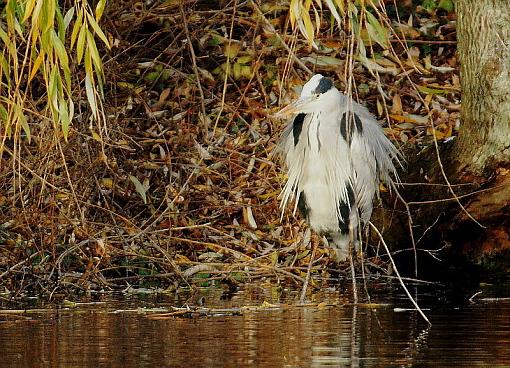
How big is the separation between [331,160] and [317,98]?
45 centimetres

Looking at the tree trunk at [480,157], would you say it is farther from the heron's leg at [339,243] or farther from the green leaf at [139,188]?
the green leaf at [139,188]

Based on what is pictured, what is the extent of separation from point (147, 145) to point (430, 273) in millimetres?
3205

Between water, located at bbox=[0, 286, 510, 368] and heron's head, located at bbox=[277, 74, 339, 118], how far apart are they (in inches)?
52.3

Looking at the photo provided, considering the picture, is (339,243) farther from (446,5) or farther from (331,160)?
(446,5)

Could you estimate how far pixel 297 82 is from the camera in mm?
11180

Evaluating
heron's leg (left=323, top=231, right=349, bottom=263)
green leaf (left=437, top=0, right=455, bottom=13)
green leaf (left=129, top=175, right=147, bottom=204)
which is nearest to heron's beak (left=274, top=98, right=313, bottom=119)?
heron's leg (left=323, top=231, right=349, bottom=263)

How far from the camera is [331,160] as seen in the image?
841 cm

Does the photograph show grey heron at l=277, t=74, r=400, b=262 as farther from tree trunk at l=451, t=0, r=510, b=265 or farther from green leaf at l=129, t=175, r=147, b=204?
green leaf at l=129, t=175, r=147, b=204

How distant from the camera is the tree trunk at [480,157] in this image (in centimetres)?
838

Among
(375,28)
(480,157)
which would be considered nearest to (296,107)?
(480,157)

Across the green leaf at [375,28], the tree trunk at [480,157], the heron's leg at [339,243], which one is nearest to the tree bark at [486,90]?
the tree trunk at [480,157]

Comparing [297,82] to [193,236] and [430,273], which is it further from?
[430,273]

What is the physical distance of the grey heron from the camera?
831cm

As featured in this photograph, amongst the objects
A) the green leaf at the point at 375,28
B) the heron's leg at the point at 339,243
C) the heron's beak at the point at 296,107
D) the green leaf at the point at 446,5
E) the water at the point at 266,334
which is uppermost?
the green leaf at the point at 375,28
